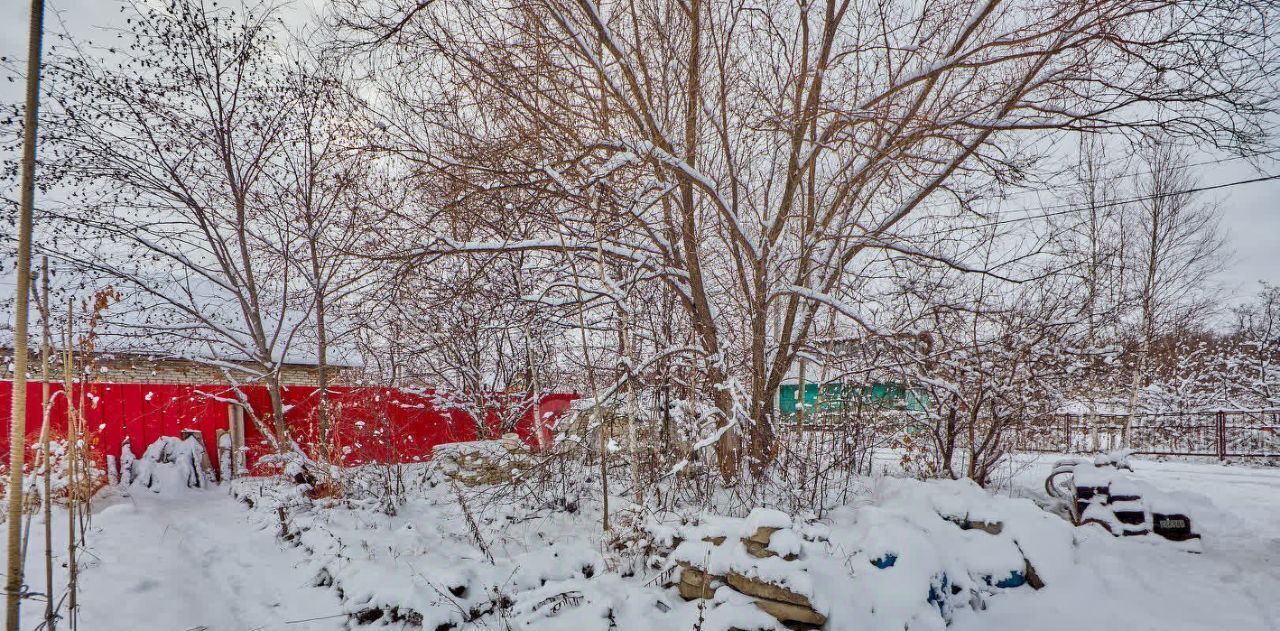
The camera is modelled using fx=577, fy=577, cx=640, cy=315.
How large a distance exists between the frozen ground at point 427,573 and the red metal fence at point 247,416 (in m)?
1.25

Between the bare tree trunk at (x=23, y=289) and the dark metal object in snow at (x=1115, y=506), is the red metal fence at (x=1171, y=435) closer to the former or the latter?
the dark metal object in snow at (x=1115, y=506)

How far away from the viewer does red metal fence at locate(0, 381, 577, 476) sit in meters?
6.52

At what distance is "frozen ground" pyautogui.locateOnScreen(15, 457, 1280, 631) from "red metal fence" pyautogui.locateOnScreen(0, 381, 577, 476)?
1.25 meters

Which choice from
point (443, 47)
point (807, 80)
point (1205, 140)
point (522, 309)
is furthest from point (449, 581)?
point (1205, 140)

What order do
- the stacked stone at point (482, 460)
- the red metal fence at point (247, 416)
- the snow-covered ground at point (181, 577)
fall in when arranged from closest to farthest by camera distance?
the snow-covered ground at point (181, 577)
the stacked stone at point (482, 460)
the red metal fence at point (247, 416)

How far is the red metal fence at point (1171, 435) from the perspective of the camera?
10.4 m

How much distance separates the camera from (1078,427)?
12.1 m

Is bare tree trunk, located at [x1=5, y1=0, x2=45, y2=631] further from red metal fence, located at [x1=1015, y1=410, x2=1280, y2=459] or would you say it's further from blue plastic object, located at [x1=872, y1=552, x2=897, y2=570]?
red metal fence, located at [x1=1015, y1=410, x2=1280, y2=459]

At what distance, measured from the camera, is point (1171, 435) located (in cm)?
1198

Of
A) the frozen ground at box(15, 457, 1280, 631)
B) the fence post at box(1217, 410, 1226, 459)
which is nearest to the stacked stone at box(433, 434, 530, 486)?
the frozen ground at box(15, 457, 1280, 631)

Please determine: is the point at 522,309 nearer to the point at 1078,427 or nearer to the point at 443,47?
the point at 443,47

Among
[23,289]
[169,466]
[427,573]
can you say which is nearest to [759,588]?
[427,573]

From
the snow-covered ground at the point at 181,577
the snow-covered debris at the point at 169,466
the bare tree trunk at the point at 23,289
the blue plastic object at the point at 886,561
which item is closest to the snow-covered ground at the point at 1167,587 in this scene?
the blue plastic object at the point at 886,561

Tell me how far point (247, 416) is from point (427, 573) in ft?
18.9
